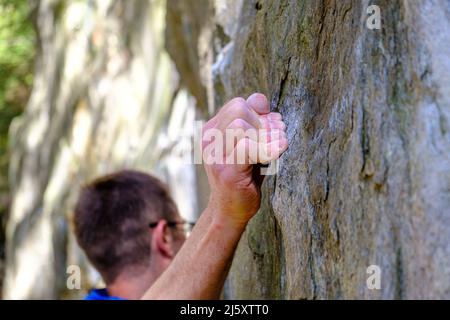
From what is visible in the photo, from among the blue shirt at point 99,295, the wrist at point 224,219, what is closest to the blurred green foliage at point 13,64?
the blue shirt at point 99,295

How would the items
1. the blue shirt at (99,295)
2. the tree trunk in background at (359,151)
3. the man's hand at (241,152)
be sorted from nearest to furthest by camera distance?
the tree trunk in background at (359,151) < the man's hand at (241,152) < the blue shirt at (99,295)

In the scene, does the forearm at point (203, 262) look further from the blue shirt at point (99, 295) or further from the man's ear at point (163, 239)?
the man's ear at point (163, 239)

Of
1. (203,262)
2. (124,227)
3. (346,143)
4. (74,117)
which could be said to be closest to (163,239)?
(124,227)

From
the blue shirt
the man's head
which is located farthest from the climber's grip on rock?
the man's head

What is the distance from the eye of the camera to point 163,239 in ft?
13.2

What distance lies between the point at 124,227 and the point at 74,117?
301 inches

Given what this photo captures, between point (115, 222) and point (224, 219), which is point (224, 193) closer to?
point (224, 219)

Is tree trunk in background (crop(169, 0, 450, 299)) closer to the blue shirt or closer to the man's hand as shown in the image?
the man's hand

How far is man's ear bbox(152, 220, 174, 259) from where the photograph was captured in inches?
158

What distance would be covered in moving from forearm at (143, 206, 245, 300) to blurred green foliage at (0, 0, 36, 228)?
9239mm

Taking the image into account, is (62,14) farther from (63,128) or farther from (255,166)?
(255,166)

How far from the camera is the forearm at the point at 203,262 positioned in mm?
2754
